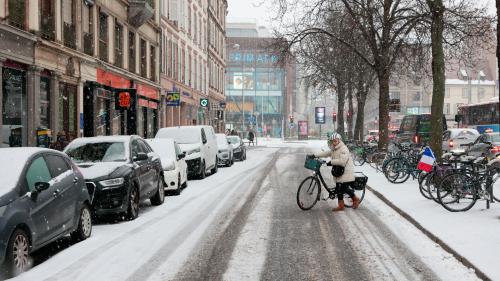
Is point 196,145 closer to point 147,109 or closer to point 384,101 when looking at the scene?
point 384,101

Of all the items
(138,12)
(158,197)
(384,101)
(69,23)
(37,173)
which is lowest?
(158,197)

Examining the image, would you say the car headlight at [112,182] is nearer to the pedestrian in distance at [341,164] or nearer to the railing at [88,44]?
the pedestrian in distance at [341,164]

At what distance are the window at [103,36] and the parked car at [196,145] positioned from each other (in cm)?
595

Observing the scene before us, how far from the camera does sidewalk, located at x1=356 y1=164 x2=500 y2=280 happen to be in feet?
23.6

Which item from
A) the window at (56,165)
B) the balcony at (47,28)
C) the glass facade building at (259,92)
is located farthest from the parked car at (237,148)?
the glass facade building at (259,92)

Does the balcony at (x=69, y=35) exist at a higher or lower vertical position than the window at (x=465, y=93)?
lower

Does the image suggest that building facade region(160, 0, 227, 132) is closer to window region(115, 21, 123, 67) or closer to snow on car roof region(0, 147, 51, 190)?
window region(115, 21, 123, 67)

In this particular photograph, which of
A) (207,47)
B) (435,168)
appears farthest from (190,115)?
(435,168)

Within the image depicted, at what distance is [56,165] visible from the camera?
8.30 m

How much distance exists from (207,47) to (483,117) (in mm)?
24455

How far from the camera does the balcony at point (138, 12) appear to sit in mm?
29047

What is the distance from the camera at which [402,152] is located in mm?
18922

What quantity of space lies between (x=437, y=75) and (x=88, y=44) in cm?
1376

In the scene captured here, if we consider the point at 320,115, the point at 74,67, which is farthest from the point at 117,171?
the point at 320,115
